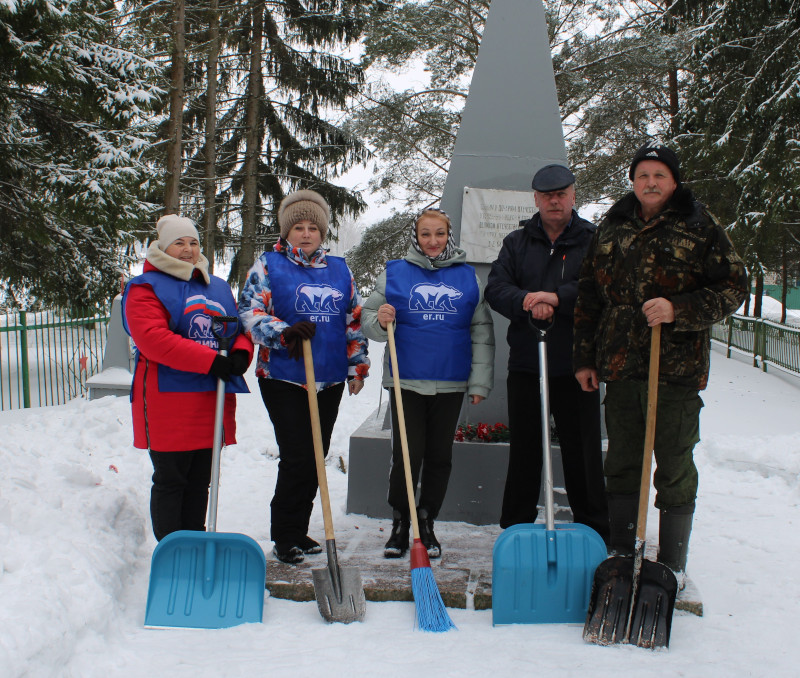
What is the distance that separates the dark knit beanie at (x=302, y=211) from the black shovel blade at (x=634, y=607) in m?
2.02

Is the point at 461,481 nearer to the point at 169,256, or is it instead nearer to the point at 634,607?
the point at 634,607

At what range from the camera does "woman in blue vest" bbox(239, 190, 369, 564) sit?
323cm

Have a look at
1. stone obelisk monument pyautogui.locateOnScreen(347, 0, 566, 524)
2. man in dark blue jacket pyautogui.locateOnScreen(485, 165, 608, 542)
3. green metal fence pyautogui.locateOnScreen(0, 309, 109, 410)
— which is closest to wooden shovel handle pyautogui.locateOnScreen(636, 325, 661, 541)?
man in dark blue jacket pyautogui.locateOnScreen(485, 165, 608, 542)

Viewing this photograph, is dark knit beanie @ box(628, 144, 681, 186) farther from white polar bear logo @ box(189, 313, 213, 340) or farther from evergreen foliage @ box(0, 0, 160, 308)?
evergreen foliage @ box(0, 0, 160, 308)

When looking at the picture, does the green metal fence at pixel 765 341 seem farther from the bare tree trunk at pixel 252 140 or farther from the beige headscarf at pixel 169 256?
the beige headscarf at pixel 169 256

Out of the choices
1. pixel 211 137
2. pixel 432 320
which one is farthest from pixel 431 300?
pixel 211 137

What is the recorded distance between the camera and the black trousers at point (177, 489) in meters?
3.00

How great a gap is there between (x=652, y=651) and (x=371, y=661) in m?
1.02

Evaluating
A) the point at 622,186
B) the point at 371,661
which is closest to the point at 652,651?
the point at 371,661

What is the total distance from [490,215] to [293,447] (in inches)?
85.7

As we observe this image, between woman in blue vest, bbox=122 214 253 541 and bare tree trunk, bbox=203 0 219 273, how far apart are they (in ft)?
32.2

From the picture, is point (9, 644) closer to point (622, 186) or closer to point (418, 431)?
point (418, 431)

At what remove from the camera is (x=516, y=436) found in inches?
135

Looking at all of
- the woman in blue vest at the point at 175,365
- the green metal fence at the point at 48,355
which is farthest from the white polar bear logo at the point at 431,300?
the green metal fence at the point at 48,355
